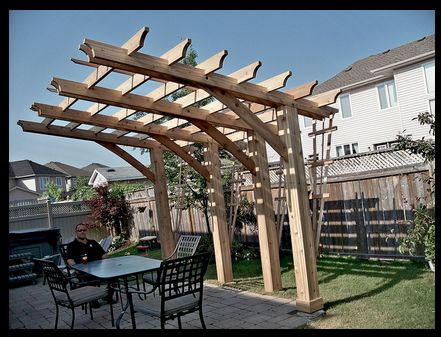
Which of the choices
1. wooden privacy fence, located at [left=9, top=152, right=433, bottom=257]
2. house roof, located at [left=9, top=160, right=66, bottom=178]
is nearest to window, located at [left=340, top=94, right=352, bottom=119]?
wooden privacy fence, located at [left=9, top=152, right=433, bottom=257]

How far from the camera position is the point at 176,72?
376 centimetres

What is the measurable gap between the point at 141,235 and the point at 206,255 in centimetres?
952

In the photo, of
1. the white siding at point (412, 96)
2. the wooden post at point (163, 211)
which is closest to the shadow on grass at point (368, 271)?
the wooden post at point (163, 211)

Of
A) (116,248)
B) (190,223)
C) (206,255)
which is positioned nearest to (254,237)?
(190,223)

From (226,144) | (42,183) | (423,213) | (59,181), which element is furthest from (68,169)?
(423,213)

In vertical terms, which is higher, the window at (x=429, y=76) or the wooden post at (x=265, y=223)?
the window at (x=429, y=76)

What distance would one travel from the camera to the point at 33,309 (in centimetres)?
578

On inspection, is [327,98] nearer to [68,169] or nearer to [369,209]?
[369,209]

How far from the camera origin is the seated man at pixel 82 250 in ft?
18.0

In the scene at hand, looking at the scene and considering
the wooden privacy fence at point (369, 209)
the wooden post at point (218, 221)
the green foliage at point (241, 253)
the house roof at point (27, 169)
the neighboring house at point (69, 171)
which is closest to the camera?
the wooden privacy fence at point (369, 209)

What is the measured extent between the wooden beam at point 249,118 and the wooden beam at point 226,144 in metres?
1.21

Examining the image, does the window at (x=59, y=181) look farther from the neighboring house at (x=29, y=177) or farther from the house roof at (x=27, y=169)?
the neighboring house at (x=29, y=177)

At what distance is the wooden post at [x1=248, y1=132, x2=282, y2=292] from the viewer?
18.0ft

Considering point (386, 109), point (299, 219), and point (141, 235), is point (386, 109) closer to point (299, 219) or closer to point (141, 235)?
point (141, 235)
